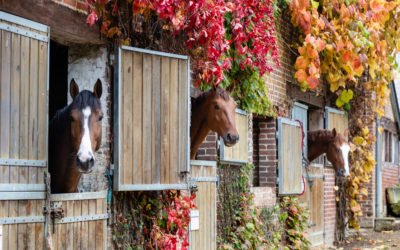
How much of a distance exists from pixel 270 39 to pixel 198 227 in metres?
2.56

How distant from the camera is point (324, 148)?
40.6 feet

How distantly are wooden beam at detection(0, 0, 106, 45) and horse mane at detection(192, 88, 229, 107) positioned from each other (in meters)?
1.54

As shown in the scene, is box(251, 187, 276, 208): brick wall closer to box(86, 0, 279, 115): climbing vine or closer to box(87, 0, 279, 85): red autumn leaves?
box(86, 0, 279, 115): climbing vine

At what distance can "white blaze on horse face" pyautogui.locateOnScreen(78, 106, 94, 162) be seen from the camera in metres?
5.85

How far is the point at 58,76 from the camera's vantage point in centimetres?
795

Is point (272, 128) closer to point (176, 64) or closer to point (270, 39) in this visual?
point (270, 39)

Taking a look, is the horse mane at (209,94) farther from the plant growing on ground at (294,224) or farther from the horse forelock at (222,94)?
the plant growing on ground at (294,224)

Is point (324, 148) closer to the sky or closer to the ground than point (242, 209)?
closer to the sky

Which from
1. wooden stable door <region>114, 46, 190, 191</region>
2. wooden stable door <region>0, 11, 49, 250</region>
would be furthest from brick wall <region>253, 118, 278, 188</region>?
wooden stable door <region>0, 11, 49, 250</region>

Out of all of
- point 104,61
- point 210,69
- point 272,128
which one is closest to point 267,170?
point 272,128

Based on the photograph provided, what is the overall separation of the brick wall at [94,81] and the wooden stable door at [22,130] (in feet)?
3.15

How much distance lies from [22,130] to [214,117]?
264 centimetres

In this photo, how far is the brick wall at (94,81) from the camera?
703cm

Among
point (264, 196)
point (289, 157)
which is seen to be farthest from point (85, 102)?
point (289, 157)
